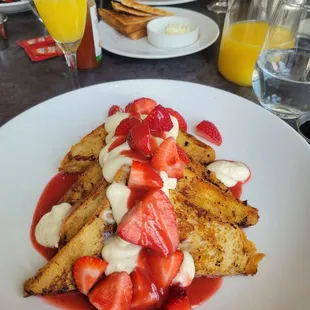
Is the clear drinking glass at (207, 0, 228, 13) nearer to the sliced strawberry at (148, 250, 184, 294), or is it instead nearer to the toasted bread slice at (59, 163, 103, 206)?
the toasted bread slice at (59, 163, 103, 206)

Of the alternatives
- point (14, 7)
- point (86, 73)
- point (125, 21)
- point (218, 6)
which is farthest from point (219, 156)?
point (14, 7)

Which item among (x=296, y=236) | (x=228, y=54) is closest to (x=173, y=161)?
(x=296, y=236)

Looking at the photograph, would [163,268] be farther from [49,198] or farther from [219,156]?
[219,156]

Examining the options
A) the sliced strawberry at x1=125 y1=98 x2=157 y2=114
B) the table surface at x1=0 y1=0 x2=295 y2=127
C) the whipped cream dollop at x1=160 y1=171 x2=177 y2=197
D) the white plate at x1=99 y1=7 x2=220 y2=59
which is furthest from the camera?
the white plate at x1=99 y1=7 x2=220 y2=59

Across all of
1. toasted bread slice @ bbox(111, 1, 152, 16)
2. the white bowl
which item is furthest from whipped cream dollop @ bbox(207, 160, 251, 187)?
toasted bread slice @ bbox(111, 1, 152, 16)

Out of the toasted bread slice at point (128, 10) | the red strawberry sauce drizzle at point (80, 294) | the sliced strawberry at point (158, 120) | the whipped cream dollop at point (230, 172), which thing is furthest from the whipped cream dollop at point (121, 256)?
the toasted bread slice at point (128, 10)

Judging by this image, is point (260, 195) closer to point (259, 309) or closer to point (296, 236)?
point (296, 236)

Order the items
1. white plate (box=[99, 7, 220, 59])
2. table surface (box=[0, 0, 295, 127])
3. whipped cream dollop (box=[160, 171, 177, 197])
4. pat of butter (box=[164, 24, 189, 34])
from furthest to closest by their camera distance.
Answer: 1. pat of butter (box=[164, 24, 189, 34])
2. white plate (box=[99, 7, 220, 59])
3. table surface (box=[0, 0, 295, 127])
4. whipped cream dollop (box=[160, 171, 177, 197])
